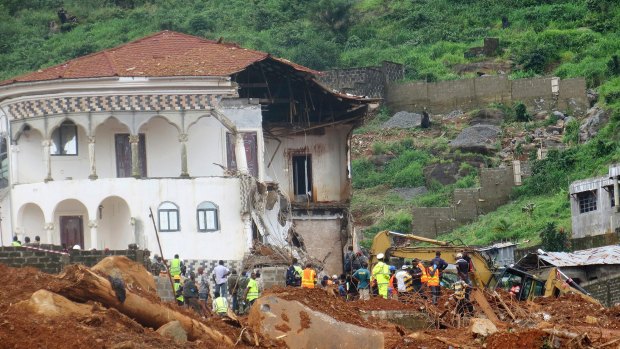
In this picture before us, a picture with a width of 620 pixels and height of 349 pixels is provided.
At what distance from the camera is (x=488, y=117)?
7969 centimetres

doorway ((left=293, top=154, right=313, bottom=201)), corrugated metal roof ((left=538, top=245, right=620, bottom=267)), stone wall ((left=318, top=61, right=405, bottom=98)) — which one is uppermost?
stone wall ((left=318, top=61, right=405, bottom=98))

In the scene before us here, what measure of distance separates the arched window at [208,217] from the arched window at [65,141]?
4.30 metres

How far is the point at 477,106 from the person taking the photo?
268 feet

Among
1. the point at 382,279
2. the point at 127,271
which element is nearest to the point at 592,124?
the point at 382,279

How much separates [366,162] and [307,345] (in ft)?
157

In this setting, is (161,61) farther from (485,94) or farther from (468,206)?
(485,94)

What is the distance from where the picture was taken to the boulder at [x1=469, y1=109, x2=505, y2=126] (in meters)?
79.6

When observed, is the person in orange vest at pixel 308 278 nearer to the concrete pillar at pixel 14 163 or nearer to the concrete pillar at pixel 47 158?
the concrete pillar at pixel 47 158

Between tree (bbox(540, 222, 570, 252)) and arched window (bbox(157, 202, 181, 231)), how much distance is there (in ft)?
40.3

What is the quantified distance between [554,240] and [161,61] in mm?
13411

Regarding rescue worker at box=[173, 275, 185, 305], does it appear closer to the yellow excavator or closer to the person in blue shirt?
the person in blue shirt

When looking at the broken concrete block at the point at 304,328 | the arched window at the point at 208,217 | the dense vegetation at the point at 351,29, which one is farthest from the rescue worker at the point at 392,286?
the dense vegetation at the point at 351,29

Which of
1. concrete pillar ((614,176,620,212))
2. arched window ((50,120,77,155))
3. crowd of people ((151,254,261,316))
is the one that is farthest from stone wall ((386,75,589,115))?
crowd of people ((151,254,261,316))

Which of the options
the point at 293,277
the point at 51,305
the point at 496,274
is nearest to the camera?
the point at 51,305
